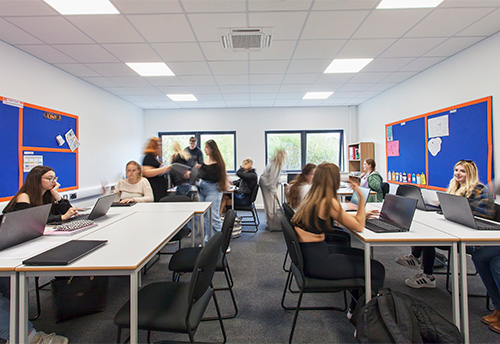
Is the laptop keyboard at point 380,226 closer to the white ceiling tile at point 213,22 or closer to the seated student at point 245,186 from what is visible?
the white ceiling tile at point 213,22

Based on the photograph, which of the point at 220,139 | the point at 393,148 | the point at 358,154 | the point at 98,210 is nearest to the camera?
the point at 98,210

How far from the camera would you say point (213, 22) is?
97.4 inches

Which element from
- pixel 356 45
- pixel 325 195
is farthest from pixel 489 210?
pixel 356 45

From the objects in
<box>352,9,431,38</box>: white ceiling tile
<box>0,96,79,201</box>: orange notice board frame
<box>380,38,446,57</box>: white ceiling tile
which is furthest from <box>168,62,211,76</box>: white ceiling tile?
<box>380,38,446,57</box>: white ceiling tile

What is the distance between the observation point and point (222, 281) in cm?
252

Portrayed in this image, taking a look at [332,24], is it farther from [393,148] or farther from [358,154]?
[358,154]

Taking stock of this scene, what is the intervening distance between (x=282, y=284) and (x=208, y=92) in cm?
379

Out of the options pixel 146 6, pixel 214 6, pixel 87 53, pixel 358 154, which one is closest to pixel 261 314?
pixel 214 6

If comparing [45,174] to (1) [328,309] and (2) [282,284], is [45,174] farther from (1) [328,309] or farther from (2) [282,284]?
(1) [328,309]

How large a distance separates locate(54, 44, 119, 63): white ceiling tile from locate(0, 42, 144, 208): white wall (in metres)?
0.53

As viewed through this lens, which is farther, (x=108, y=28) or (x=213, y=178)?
(x=213, y=178)

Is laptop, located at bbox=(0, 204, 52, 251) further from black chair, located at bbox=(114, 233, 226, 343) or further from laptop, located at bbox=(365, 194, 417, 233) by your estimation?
laptop, located at bbox=(365, 194, 417, 233)

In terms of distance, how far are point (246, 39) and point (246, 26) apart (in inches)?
9.0

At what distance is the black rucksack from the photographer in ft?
4.23
